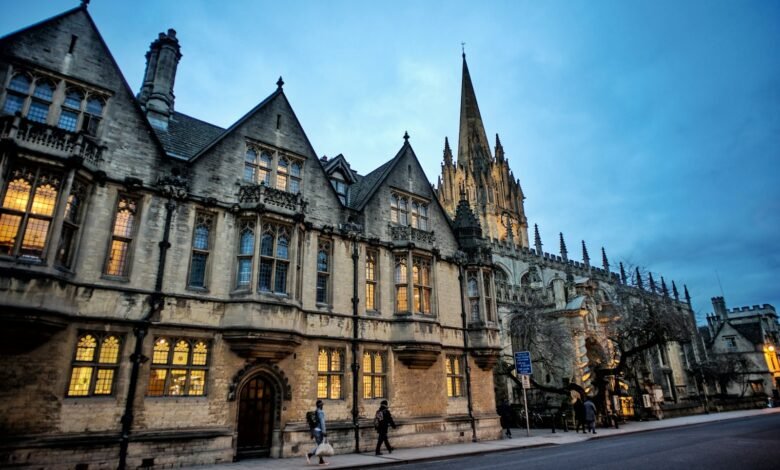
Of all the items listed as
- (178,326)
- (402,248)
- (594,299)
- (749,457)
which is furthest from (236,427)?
(594,299)

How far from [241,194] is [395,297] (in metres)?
8.38

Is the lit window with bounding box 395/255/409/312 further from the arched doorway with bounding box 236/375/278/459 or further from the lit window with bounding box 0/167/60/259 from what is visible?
the lit window with bounding box 0/167/60/259

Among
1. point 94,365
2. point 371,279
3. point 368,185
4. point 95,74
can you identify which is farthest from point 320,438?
point 95,74

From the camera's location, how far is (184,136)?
60.1ft

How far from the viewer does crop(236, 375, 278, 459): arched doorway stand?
1491 centimetres

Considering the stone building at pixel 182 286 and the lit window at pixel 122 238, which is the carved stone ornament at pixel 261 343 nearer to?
the stone building at pixel 182 286

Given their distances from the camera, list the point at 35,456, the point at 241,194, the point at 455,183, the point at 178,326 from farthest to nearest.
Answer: the point at 455,183, the point at 241,194, the point at 178,326, the point at 35,456

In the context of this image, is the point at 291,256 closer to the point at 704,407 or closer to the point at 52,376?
the point at 52,376

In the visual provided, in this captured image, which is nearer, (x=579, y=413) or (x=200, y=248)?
(x=200, y=248)

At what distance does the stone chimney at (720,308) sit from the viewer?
7931cm

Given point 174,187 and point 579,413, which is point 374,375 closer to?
point 174,187

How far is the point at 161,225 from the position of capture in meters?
14.8

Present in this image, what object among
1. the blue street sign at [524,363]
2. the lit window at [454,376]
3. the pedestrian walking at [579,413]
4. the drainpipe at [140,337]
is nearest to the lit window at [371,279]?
the lit window at [454,376]

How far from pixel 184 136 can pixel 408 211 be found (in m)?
11.0
